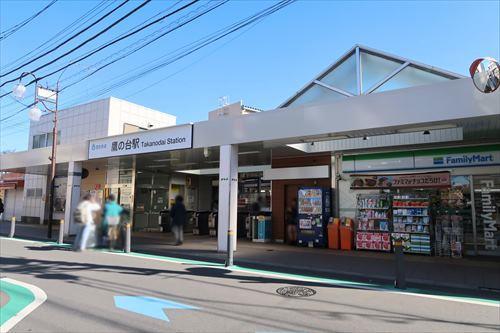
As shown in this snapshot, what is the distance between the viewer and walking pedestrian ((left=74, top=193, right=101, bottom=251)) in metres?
1.06

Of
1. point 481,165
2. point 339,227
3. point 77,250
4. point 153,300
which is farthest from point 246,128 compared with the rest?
point 77,250

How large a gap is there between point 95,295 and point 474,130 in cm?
1289

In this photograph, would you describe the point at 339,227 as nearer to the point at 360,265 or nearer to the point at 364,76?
the point at 360,265

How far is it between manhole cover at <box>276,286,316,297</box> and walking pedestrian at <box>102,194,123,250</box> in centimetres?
841

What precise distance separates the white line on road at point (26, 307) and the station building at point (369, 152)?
2416mm

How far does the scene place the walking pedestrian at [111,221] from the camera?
1.05 metres

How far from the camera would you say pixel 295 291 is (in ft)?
30.4

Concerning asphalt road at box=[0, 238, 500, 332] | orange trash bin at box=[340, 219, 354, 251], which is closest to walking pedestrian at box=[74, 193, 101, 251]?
asphalt road at box=[0, 238, 500, 332]

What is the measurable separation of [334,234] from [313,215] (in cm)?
128

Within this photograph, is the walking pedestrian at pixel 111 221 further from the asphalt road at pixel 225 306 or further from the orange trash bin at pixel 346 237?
the orange trash bin at pixel 346 237

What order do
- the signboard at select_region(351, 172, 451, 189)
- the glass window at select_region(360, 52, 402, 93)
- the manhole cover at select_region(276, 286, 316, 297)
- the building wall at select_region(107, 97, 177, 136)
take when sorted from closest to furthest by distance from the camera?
the building wall at select_region(107, 97, 177, 136), the manhole cover at select_region(276, 286, 316, 297), the signboard at select_region(351, 172, 451, 189), the glass window at select_region(360, 52, 402, 93)

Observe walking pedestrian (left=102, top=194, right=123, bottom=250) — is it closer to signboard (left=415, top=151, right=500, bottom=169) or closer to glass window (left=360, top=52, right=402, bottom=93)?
signboard (left=415, top=151, right=500, bottom=169)

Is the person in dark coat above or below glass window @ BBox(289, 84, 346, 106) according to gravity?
below

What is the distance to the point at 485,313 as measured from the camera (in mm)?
7555
